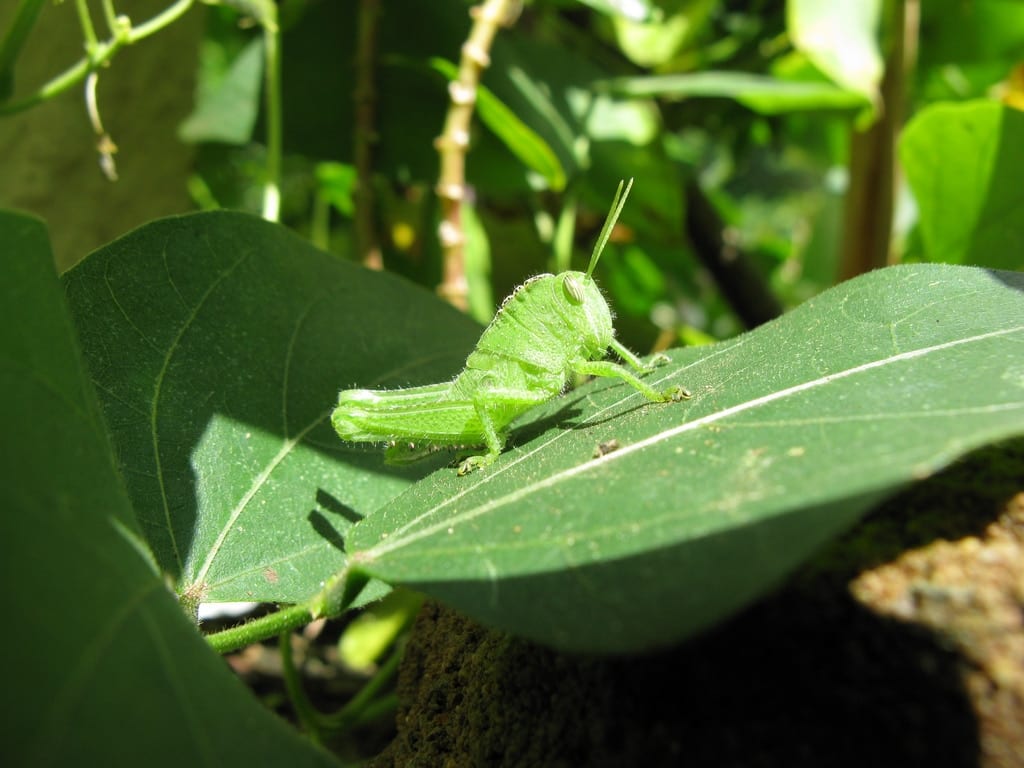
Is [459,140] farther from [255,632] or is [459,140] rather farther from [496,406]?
[255,632]

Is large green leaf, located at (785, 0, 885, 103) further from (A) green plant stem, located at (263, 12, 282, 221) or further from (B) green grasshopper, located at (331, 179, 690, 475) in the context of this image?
(A) green plant stem, located at (263, 12, 282, 221)

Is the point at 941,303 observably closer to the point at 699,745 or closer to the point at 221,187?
the point at 699,745

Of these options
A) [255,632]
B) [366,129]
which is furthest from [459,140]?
[255,632]

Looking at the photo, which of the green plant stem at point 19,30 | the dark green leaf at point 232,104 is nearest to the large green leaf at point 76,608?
the green plant stem at point 19,30

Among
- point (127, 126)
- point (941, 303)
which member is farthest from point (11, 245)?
point (127, 126)

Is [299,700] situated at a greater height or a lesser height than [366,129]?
lesser
